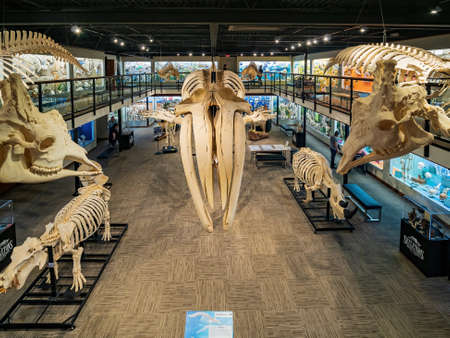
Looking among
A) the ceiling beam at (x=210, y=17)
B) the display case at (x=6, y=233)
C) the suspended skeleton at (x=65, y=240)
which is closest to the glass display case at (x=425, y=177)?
the ceiling beam at (x=210, y=17)

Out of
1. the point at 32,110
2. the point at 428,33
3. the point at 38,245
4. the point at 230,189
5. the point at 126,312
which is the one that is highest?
the point at 428,33

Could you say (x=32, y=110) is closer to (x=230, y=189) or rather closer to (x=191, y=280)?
(x=230, y=189)

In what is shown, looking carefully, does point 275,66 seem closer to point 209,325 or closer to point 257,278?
point 257,278

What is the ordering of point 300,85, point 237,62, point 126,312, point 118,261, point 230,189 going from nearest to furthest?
point 230,189 < point 126,312 < point 118,261 < point 300,85 < point 237,62

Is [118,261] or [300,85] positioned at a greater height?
[300,85]

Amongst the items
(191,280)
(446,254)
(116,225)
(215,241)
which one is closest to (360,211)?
(446,254)

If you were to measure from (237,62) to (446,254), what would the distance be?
83.4ft

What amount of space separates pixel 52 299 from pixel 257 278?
385 centimetres

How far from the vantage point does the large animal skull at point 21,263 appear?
16.9 feet

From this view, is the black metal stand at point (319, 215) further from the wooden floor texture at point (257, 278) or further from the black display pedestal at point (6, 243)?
the black display pedestal at point (6, 243)

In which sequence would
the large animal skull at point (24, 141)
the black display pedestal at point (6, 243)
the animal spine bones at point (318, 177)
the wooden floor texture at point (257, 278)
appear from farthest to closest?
the animal spine bones at point (318, 177), the black display pedestal at point (6, 243), the wooden floor texture at point (257, 278), the large animal skull at point (24, 141)

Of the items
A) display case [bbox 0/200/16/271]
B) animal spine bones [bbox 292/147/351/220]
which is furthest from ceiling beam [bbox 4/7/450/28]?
display case [bbox 0/200/16/271]

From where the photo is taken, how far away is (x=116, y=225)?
9.48m

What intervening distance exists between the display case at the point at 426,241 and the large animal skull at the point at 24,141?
23.5 ft
